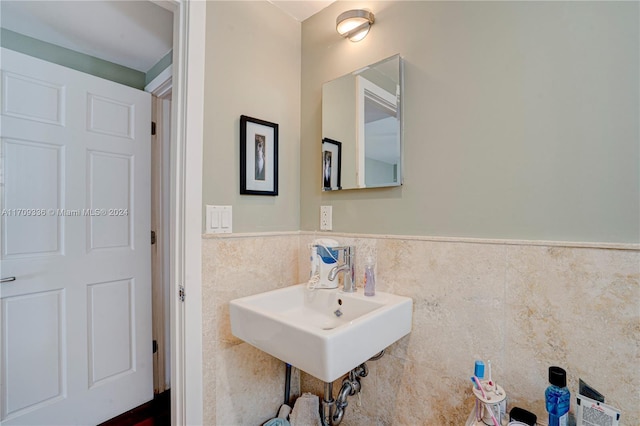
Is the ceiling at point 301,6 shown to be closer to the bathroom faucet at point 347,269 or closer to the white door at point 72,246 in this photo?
the white door at point 72,246

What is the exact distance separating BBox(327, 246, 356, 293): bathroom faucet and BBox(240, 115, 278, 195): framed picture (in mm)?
492

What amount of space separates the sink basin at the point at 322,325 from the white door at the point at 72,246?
110 centimetres

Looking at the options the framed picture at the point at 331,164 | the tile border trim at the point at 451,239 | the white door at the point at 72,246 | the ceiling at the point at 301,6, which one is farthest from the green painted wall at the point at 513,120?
the white door at the point at 72,246

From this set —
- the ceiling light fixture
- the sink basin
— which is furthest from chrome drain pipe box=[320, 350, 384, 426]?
the ceiling light fixture

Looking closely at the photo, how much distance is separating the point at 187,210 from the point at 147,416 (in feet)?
4.88

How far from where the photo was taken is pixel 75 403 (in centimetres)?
166

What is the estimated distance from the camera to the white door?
1.49 metres

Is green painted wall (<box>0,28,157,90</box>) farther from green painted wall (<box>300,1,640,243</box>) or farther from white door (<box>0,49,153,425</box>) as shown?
green painted wall (<box>300,1,640,243</box>)

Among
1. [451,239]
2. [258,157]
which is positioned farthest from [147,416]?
[451,239]

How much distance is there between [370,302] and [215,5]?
4.81 ft

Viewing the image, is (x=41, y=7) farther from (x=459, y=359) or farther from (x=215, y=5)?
(x=459, y=359)

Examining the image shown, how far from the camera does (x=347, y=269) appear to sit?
53.0 inches

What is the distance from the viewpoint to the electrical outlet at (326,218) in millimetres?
1539

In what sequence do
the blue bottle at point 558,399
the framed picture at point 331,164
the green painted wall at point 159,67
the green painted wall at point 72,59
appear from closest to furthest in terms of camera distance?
the blue bottle at point 558,399, the framed picture at point 331,164, the green painted wall at point 72,59, the green painted wall at point 159,67
